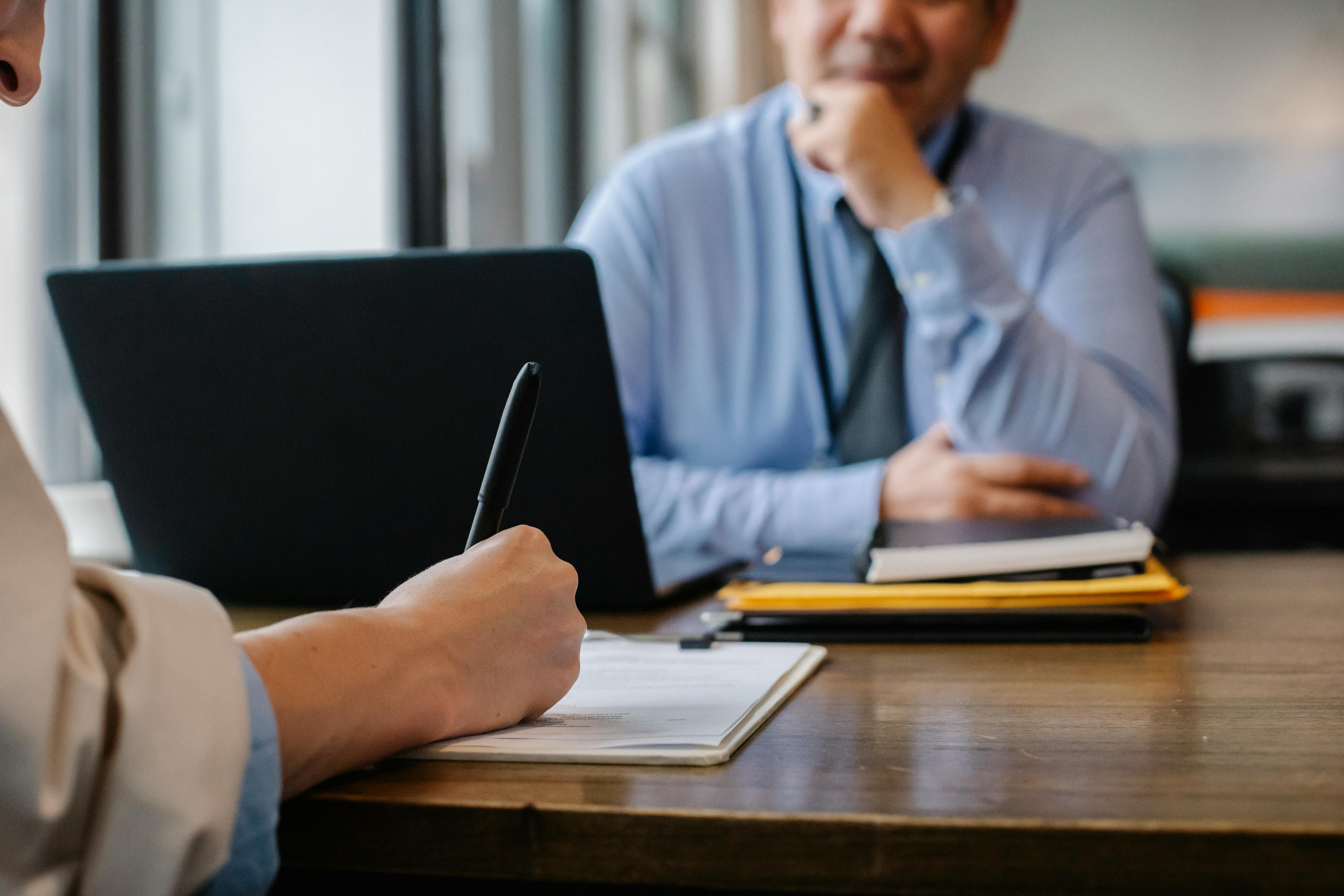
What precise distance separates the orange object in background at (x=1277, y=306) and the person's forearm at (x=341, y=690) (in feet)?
9.37

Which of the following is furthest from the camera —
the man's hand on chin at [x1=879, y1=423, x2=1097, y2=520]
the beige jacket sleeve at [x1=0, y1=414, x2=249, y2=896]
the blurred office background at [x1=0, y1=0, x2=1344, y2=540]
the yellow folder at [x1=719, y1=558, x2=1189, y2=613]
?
the blurred office background at [x1=0, y1=0, x2=1344, y2=540]

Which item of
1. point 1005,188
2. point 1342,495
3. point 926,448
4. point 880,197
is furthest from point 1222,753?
point 1342,495

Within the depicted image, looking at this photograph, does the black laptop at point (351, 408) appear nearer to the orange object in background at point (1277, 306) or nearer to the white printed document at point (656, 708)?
the white printed document at point (656, 708)

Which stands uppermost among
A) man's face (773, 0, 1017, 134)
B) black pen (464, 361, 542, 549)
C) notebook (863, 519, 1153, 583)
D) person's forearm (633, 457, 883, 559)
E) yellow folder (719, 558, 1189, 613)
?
man's face (773, 0, 1017, 134)

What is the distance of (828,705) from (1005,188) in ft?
3.83

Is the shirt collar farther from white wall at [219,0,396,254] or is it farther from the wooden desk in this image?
the wooden desk

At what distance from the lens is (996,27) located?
5.25 feet

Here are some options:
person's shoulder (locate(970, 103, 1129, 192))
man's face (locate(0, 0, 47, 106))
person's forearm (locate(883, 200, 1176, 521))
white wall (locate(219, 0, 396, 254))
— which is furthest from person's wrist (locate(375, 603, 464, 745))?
white wall (locate(219, 0, 396, 254))

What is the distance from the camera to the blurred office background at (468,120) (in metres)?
1.50

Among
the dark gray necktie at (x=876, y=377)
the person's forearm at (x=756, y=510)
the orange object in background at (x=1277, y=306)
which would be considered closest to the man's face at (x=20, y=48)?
the person's forearm at (x=756, y=510)

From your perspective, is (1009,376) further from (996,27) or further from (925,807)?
(925,807)

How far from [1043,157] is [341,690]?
1.40m

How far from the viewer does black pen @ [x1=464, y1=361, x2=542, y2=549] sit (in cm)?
60

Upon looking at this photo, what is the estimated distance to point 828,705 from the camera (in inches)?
22.0
